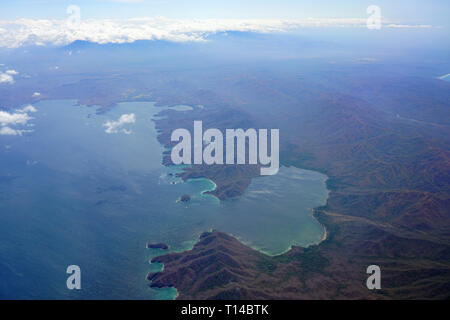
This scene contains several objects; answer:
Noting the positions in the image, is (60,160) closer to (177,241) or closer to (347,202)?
(177,241)

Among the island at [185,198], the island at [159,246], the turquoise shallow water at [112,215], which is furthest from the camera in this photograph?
the island at [185,198]

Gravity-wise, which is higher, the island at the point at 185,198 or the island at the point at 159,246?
the island at the point at 185,198

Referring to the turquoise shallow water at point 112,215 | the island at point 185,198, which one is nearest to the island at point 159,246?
the turquoise shallow water at point 112,215

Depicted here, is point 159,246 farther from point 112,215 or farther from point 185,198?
point 185,198

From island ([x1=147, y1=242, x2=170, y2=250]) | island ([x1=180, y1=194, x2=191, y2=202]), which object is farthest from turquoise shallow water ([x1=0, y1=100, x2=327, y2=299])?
island ([x1=180, y1=194, x2=191, y2=202])

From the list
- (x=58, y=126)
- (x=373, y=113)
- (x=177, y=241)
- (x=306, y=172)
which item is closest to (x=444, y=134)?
(x=373, y=113)

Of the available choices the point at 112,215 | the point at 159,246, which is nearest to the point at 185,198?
the point at 112,215

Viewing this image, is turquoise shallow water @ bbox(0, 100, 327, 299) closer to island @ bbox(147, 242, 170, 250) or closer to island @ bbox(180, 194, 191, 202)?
island @ bbox(147, 242, 170, 250)

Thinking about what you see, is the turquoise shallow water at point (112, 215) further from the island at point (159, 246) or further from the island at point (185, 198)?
the island at point (185, 198)
